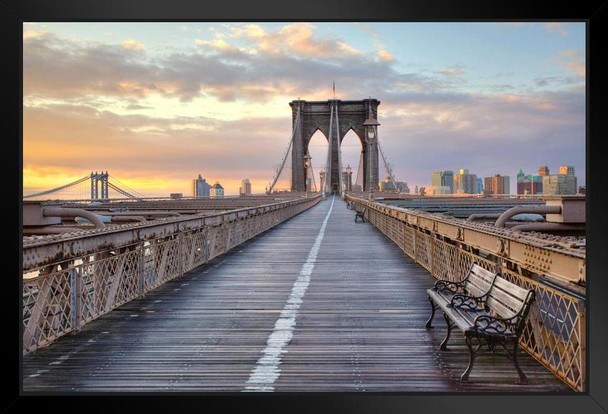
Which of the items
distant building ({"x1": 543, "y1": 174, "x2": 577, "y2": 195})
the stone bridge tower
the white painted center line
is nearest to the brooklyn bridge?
the white painted center line

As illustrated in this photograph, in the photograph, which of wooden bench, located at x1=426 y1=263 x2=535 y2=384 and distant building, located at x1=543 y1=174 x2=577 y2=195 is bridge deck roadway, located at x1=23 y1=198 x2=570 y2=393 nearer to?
wooden bench, located at x1=426 y1=263 x2=535 y2=384

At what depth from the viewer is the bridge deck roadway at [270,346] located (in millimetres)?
5012

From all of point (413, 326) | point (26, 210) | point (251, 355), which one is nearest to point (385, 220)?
point (26, 210)

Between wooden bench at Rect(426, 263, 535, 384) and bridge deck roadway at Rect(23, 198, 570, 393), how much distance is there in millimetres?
240

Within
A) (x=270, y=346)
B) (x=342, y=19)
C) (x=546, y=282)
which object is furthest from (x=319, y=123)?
(x=270, y=346)

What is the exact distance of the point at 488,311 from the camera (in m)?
6.09

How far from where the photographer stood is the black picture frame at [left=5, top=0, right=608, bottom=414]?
482 cm

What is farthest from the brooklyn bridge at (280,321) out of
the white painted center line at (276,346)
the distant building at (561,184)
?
the distant building at (561,184)

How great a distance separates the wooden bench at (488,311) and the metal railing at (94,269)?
4122 millimetres

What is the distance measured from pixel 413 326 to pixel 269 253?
8.09 meters

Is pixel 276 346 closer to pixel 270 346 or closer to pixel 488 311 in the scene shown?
pixel 270 346

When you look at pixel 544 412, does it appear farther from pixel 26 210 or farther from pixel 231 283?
pixel 26 210

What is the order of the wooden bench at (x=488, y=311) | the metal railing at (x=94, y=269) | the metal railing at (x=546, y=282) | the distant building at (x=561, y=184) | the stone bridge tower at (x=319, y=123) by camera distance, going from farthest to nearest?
the stone bridge tower at (x=319, y=123), the distant building at (x=561, y=184), the metal railing at (x=94, y=269), the wooden bench at (x=488, y=311), the metal railing at (x=546, y=282)

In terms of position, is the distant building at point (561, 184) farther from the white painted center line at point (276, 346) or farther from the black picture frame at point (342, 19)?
the black picture frame at point (342, 19)
